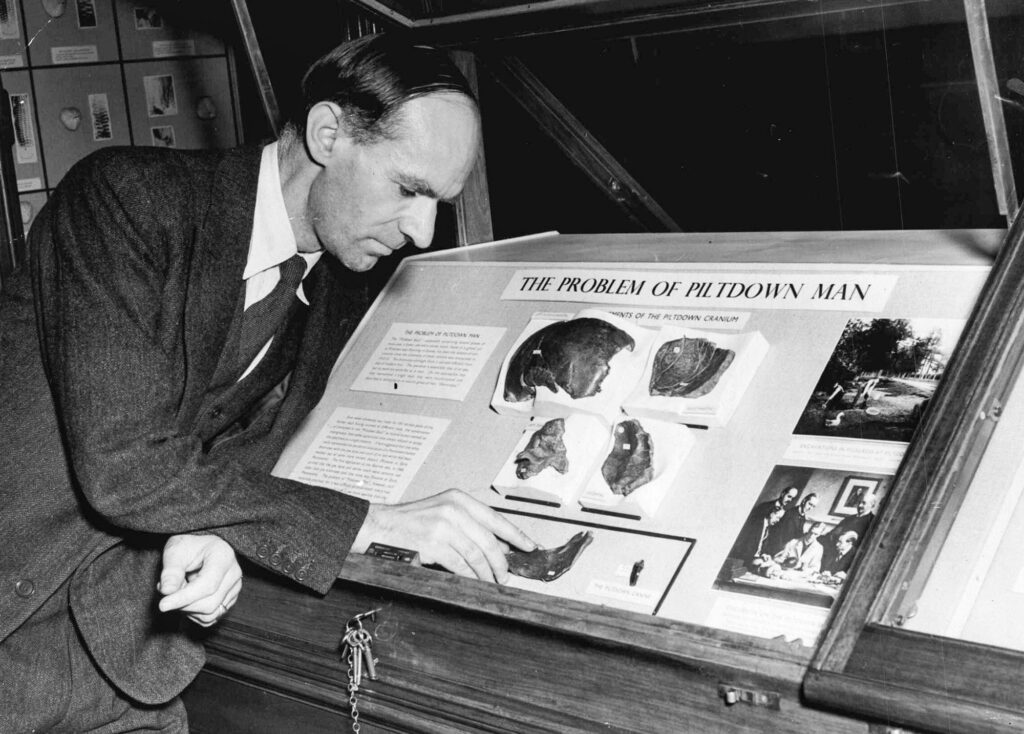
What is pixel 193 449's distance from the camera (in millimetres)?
1702

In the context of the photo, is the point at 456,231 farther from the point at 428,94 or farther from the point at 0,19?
the point at 0,19

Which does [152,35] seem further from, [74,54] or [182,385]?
[182,385]

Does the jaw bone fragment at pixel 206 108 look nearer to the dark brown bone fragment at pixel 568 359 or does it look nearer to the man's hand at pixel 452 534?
the dark brown bone fragment at pixel 568 359

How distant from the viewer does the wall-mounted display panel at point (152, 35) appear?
4516 mm

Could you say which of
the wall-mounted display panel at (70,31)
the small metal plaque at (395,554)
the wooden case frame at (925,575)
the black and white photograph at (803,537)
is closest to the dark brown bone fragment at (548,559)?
the small metal plaque at (395,554)

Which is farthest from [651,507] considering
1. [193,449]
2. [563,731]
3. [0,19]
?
[0,19]

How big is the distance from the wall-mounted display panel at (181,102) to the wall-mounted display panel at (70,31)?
→ 145 millimetres

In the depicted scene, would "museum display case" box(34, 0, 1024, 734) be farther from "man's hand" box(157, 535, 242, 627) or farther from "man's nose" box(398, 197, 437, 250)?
"man's nose" box(398, 197, 437, 250)

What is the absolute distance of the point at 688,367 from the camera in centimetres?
185

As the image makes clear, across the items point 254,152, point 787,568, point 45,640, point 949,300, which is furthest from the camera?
point 254,152

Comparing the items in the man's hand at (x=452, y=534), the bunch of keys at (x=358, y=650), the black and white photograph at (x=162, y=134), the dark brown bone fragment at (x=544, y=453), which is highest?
the black and white photograph at (x=162, y=134)

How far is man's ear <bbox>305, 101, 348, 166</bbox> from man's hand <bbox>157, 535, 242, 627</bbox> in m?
0.74

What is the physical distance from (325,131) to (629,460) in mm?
822

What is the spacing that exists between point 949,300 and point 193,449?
1.21 metres
